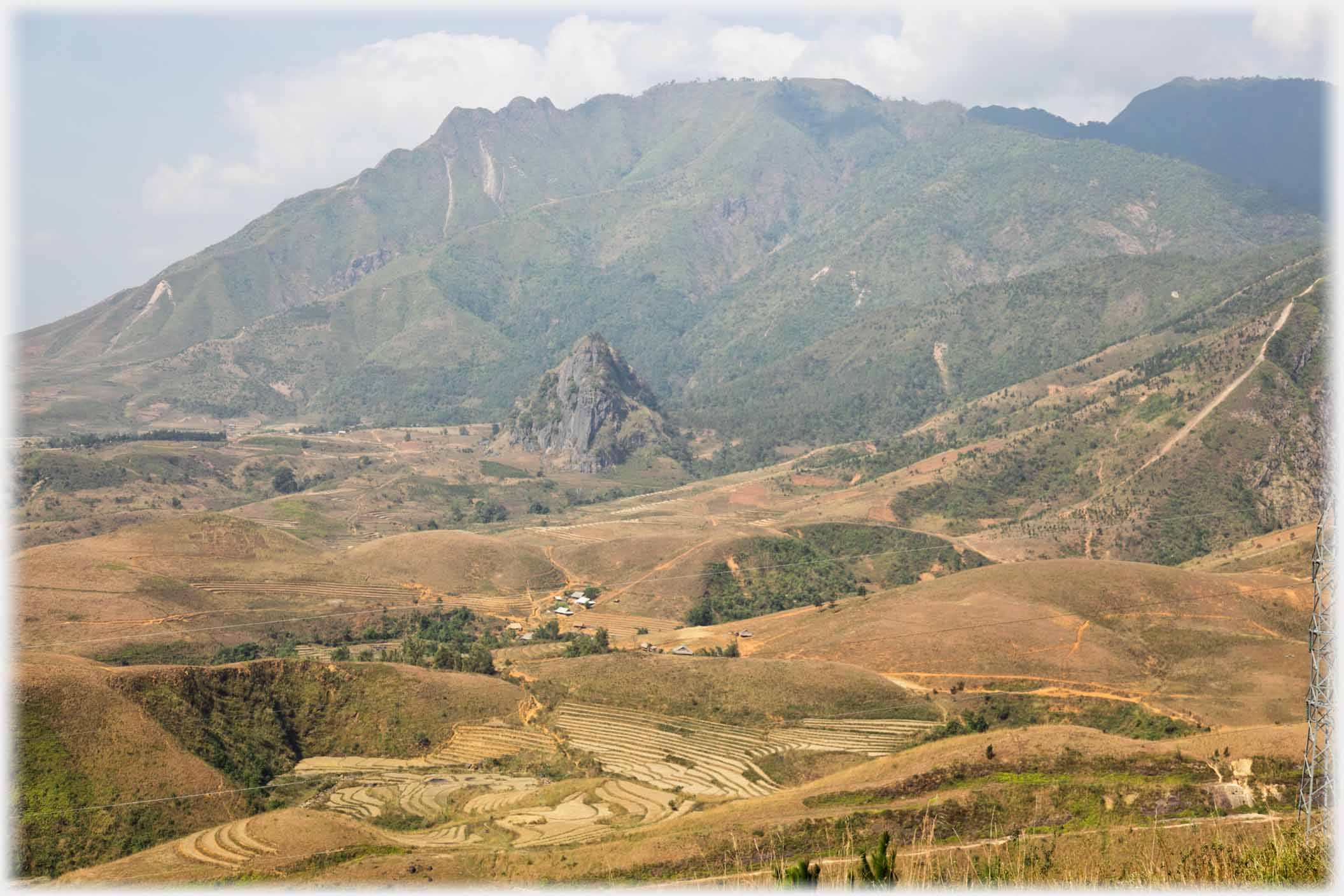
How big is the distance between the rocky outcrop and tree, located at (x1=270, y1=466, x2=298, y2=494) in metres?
42.6

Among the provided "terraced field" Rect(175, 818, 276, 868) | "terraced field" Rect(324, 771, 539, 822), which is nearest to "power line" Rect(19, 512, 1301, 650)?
"terraced field" Rect(324, 771, 539, 822)

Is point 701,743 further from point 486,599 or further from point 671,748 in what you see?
point 486,599

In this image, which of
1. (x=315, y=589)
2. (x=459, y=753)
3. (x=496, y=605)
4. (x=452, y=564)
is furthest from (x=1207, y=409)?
(x=459, y=753)

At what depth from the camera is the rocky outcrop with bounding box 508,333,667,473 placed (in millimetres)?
185250

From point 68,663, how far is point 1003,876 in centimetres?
4717

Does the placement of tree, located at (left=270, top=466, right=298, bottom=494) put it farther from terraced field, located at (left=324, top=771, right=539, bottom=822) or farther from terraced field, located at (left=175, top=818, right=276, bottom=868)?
terraced field, located at (left=175, top=818, right=276, bottom=868)

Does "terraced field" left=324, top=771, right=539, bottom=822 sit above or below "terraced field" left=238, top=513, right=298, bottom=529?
A: below

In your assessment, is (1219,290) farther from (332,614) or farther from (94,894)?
(94,894)

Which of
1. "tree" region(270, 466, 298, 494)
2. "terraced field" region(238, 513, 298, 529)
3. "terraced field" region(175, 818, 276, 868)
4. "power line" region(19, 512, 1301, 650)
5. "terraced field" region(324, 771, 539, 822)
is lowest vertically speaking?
"terraced field" region(324, 771, 539, 822)

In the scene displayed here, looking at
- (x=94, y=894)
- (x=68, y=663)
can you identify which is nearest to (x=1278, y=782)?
(x=94, y=894)

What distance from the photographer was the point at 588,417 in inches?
7377

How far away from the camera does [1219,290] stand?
178625 mm

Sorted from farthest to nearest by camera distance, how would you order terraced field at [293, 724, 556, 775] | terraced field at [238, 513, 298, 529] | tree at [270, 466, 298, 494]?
tree at [270, 466, 298, 494], terraced field at [238, 513, 298, 529], terraced field at [293, 724, 556, 775]

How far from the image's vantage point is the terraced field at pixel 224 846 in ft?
138
